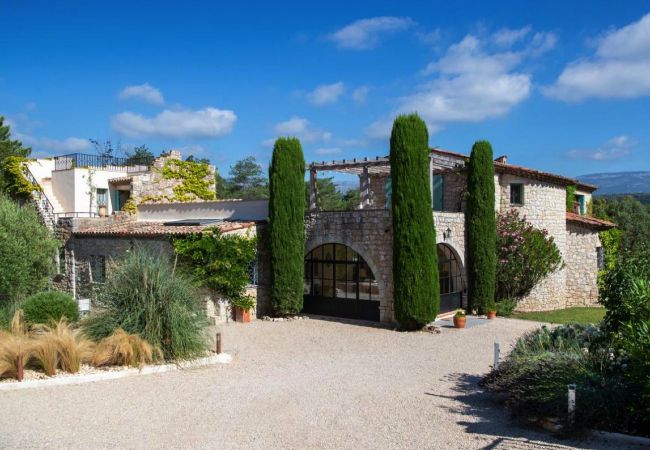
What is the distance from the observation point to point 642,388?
22.4 ft

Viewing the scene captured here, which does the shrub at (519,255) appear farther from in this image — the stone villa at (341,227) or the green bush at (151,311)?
the green bush at (151,311)

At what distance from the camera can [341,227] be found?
17531mm

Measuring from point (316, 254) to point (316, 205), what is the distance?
1.69 meters

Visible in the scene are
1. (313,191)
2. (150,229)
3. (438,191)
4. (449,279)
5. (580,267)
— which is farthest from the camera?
(580,267)

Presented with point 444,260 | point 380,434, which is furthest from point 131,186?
point 380,434

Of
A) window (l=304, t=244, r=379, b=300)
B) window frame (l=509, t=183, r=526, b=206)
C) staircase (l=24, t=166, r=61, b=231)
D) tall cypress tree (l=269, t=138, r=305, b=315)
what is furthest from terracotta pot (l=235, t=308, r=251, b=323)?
window frame (l=509, t=183, r=526, b=206)

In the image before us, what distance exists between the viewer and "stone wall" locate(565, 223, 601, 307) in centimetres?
2275

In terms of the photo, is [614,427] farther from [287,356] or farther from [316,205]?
[316,205]

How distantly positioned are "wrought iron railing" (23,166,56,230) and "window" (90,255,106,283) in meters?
3.00

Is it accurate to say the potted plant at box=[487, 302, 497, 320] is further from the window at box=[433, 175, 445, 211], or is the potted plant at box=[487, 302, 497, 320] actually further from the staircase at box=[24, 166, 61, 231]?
the staircase at box=[24, 166, 61, 231]

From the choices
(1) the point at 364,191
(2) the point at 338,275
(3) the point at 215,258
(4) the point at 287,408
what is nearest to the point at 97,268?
(3) the point at 215,258

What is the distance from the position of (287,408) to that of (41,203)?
1877cm

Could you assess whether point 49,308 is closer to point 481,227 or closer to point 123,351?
point 123,351

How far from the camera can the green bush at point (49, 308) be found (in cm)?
1253
